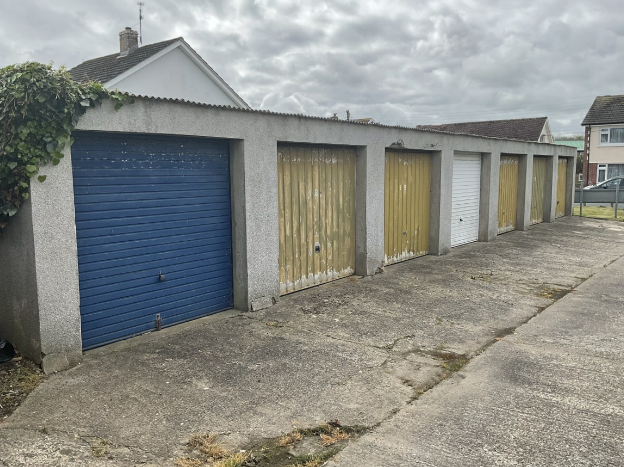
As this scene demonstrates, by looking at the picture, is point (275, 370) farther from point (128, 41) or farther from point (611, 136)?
point (611, 136)

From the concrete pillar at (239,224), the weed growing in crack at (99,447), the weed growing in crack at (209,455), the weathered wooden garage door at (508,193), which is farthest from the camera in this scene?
the weathered wooden garage door at (508,193)

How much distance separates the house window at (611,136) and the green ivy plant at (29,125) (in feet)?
126

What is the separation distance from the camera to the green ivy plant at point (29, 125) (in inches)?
205

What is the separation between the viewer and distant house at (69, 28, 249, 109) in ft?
53.4

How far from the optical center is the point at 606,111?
36.1 m

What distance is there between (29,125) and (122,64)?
12.9 m

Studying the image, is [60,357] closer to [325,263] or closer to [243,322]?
[243,322]

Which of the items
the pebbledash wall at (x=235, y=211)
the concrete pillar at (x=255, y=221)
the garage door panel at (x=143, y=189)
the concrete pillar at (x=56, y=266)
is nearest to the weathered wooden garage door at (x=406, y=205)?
the pebbledash wall at (x=235, y=211)

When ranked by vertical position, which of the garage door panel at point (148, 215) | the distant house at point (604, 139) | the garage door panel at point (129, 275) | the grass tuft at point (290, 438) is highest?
the distant house at point (604, 139)

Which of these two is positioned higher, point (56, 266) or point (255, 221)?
point (255, 221)

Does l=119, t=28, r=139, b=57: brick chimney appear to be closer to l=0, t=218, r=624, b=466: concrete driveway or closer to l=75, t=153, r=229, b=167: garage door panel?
l=75, t=153, r=229, b=167: garage door panel

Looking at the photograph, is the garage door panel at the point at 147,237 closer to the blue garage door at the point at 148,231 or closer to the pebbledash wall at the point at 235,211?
the blue garage door at the point at 148,231

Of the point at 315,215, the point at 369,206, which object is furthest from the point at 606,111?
the point at 315,215

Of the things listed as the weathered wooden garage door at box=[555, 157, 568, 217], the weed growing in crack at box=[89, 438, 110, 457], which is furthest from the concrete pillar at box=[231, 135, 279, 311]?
the weathered wooden garage door at box=[555, 157, 568, 217]
